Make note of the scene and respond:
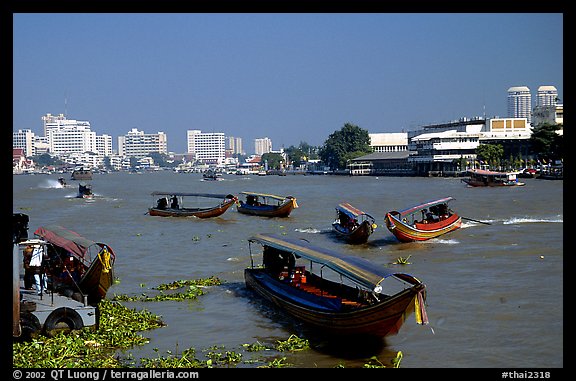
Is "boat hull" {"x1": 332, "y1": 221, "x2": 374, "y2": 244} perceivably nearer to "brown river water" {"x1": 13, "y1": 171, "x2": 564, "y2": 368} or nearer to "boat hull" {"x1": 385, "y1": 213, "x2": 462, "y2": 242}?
"brown river water" {"x1": 13, "y1": 171, "x2": 564, "y2": 368}

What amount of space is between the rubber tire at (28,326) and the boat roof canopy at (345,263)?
118 inches

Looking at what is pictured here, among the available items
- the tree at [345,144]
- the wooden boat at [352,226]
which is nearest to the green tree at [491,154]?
the tree at [345,144]

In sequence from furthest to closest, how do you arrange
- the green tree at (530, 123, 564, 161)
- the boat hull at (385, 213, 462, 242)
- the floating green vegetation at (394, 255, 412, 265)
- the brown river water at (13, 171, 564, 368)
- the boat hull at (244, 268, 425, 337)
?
the green tree at (530, 123, 564, 161) < the boat hull at (385, 213, 462, 242) < the floating green vegetation at (394, 255, 412, 265) < the brown river water at (13, 171, 564, 368) < the boat hull at (244, 268, 425, 337)

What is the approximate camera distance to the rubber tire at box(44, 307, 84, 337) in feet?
23.7

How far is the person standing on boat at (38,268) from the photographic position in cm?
807

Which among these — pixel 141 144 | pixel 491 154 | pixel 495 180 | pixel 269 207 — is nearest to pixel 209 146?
pixel 141 144

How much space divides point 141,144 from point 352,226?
150 m

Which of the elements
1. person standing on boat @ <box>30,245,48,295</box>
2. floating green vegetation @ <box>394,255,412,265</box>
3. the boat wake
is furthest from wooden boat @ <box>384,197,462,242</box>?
person standing on boat @ <box>30,245,48,295</box>

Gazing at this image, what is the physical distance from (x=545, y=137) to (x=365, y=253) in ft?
117

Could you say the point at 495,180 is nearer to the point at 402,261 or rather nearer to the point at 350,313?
the point at 402,261

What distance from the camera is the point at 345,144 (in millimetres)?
81062

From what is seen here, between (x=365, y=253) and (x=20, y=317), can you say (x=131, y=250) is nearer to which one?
(x=365, y=253)

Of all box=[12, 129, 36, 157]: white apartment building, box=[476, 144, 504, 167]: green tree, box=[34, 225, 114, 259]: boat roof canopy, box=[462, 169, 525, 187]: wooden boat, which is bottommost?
box=[34, 225, 114, 259]: boat roof canopy

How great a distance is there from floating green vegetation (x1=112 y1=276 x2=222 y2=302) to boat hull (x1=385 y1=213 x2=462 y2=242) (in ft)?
15.0
